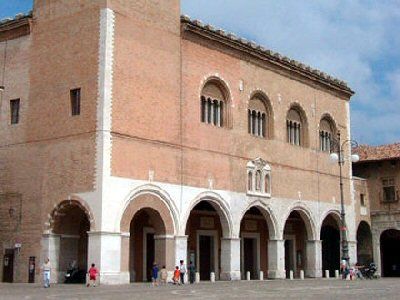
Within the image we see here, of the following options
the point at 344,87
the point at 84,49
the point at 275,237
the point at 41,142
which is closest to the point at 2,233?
the point at 41,142

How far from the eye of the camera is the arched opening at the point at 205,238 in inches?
1369

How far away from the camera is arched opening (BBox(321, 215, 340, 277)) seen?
144ft

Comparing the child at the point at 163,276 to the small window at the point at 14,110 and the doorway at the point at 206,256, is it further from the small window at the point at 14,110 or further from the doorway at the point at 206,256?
the small window at the point at 14,110

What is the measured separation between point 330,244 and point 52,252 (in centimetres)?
2236

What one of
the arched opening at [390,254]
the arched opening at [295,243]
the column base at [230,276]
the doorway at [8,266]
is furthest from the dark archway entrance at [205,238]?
the arched opening at [390,254]

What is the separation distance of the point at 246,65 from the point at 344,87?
36.5 ft

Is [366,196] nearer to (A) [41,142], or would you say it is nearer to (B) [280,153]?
(B) [280,153]

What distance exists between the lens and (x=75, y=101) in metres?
28.5

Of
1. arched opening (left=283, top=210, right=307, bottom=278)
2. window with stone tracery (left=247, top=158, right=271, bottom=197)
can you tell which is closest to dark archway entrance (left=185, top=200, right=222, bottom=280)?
window with stone tracery (left=247, top=158, right=271, bottom=197)

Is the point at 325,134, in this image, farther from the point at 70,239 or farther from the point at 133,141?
the point at 70,239

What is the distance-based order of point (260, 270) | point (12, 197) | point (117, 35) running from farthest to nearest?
point (260, 270) < point (12, 197) < point (117, 35)

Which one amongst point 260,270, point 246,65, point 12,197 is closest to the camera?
point 12,197

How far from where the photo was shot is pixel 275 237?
1435 inches

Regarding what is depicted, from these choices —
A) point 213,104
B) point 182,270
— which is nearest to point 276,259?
point 182,270
